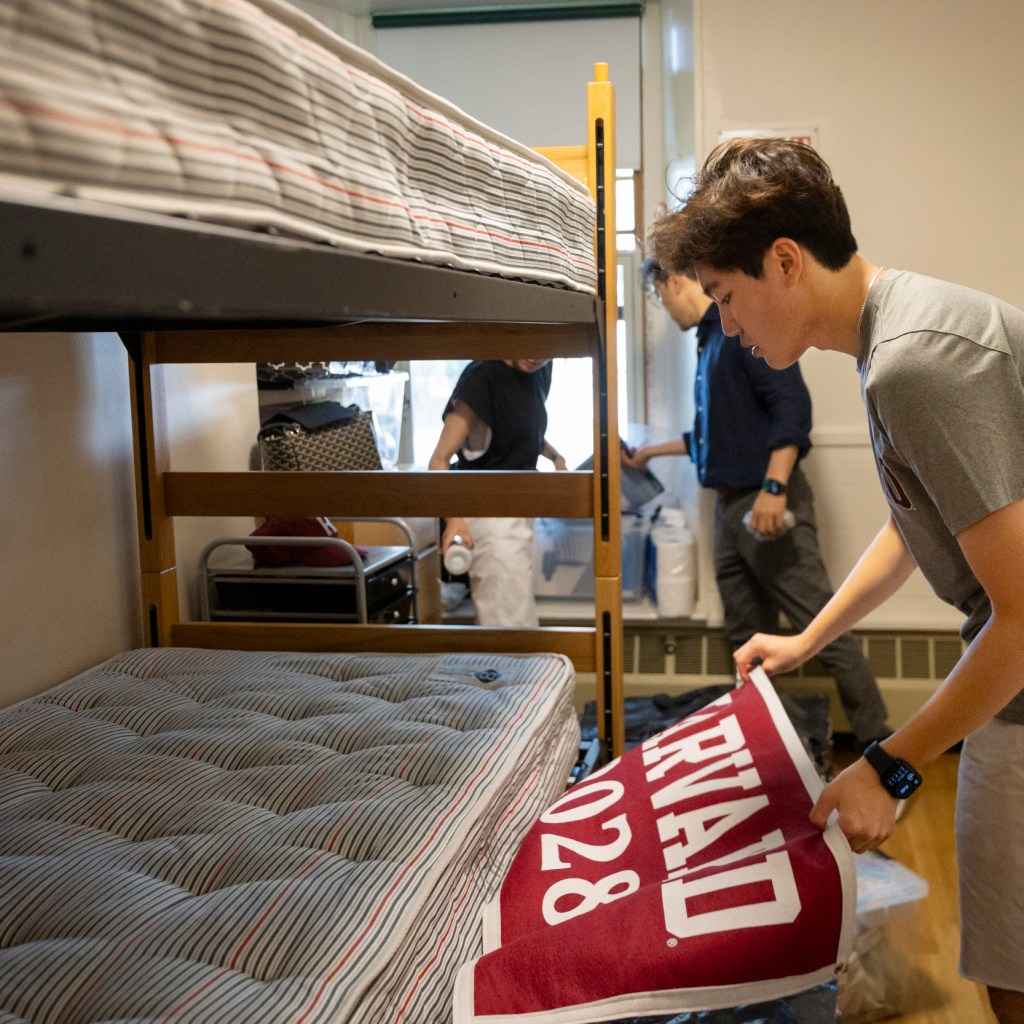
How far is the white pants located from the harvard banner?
6.12 ft

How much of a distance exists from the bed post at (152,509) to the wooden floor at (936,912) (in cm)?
167

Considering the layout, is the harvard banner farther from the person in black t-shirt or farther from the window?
the window

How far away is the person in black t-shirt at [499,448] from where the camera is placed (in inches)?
125

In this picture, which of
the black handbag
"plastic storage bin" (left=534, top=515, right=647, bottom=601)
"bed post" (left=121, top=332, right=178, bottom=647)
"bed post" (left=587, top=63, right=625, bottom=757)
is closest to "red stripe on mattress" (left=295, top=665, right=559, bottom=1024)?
"bed post" (left=587, top=63, right=625, bottom=757)

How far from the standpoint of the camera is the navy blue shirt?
296 centimetres

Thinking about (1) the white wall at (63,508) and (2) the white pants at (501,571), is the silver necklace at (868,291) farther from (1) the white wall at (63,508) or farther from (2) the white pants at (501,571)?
(2) the white pants at (501,571)

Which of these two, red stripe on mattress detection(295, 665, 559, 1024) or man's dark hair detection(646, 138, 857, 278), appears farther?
man's dark hair detection(646, 138, 857, 278)

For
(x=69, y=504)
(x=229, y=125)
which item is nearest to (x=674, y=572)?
(x=69, y=504)

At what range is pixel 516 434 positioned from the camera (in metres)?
3.20

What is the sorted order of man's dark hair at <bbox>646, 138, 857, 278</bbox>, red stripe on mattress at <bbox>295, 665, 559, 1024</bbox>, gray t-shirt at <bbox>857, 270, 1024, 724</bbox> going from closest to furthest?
red stripe on mattress at <bbox>295, 665, 559, 1024</bbox>
gray t-shirt at <bbox>857, 270, 1024, 724</bbox>
man's dark hair at <bbox>646, 138, 857, 278</bbox>

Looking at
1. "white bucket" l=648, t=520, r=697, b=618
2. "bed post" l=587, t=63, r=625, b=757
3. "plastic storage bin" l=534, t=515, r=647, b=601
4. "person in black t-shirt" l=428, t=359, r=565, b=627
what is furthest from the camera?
"plastic storage bin" l=534, t=515, r=647, b=601

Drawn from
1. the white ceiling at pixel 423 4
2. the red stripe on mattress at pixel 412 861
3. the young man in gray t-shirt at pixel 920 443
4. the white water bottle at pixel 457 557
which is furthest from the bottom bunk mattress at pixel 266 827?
the white ceiling at pixel 423 4

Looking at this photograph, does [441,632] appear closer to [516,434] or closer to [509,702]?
[509,702]

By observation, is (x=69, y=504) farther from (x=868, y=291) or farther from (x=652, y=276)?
(x=652, y=276)
